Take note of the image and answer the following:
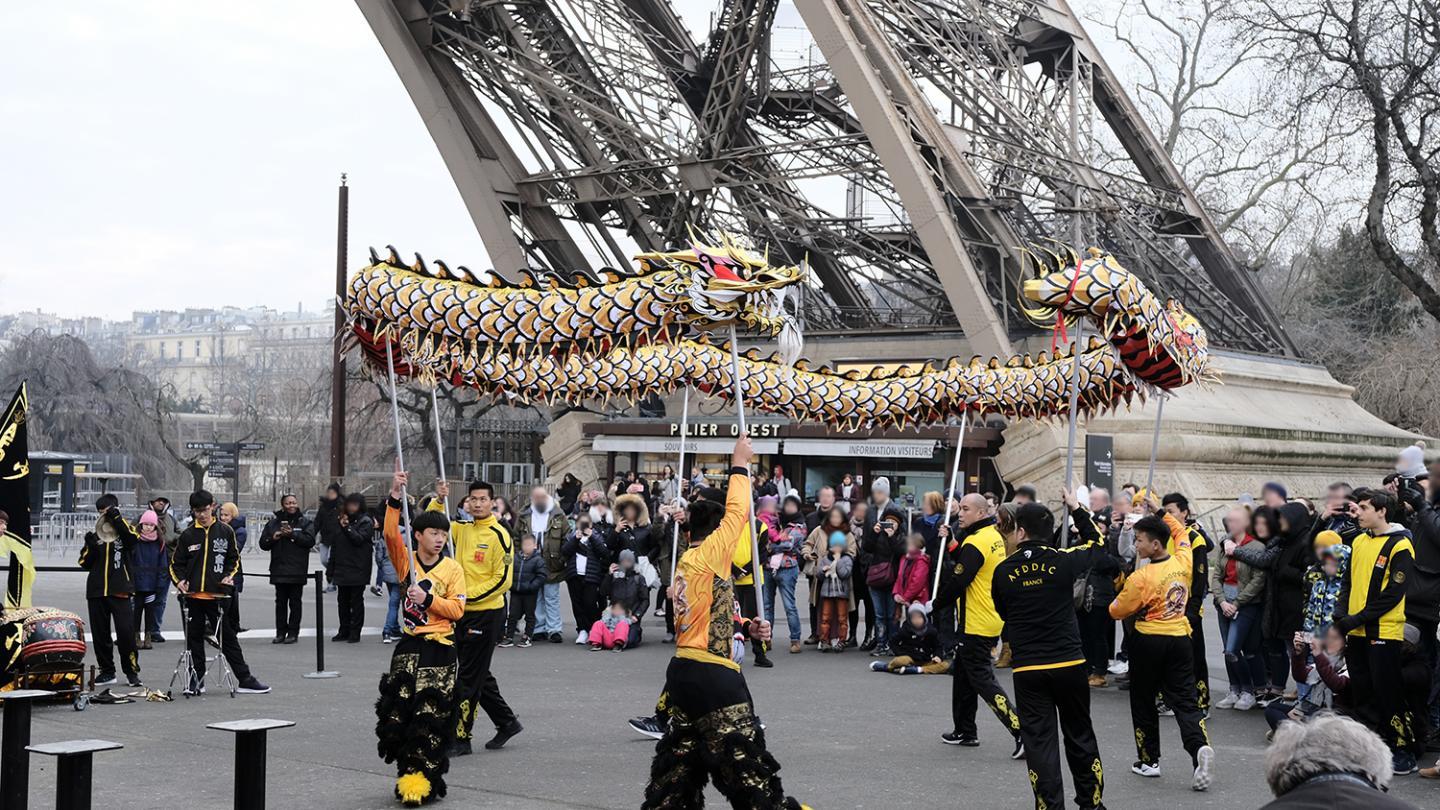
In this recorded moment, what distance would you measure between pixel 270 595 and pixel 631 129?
52.0 ft

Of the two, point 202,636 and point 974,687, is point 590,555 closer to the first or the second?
point 202,636

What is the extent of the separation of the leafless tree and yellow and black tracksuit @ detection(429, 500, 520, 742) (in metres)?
15.8

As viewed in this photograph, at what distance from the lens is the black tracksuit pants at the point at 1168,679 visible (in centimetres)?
880

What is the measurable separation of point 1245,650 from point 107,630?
30.5ft

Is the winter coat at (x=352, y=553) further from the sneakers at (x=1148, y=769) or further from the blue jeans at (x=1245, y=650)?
the sneakers at (x=1148, y=769)

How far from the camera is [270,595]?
22859 mm

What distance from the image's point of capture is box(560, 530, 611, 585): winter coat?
56.0ft

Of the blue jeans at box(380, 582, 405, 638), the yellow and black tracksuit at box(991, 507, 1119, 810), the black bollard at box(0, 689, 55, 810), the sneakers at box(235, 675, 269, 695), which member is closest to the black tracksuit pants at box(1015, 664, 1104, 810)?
the yellow and black tracksuit at box(991, 507, 1119, 810)

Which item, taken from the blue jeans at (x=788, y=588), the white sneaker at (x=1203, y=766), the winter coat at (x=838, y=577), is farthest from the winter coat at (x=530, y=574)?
the white sneaker at (x=1203, y=766)

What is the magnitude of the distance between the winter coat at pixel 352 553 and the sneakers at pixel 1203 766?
1068 cm

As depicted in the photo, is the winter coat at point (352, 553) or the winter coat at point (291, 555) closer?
the winter coat at point (291, 555)

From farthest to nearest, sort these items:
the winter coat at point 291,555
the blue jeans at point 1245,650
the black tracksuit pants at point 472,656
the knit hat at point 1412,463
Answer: the winter coat at point 291,555 < the blue jeans at point 1245,650 < the knit hat at point 1412,463 < the black tracksuit pants at point 472,656

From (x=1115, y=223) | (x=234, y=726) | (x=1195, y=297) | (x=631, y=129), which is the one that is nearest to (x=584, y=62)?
(x=631, y=129)

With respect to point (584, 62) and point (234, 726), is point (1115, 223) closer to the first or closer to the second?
point (584, 62)
